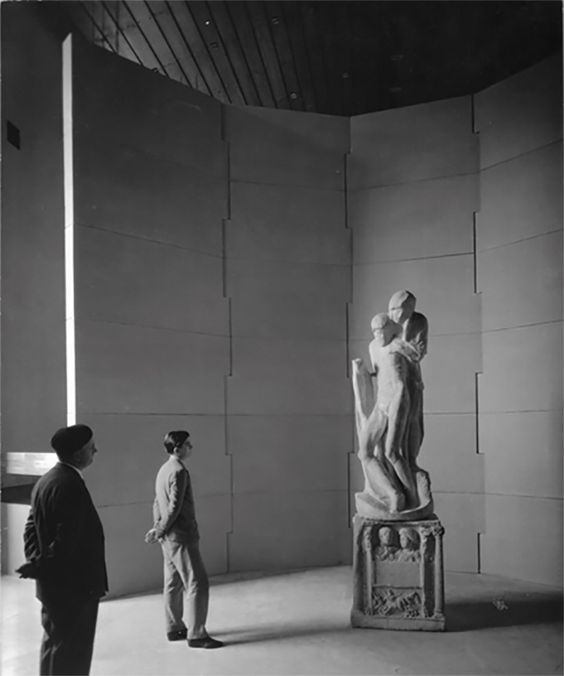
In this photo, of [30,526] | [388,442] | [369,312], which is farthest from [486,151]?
[30,526]

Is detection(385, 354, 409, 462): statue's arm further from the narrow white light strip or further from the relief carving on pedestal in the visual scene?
the narrow white light strip

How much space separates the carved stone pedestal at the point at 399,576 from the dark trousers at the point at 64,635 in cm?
244

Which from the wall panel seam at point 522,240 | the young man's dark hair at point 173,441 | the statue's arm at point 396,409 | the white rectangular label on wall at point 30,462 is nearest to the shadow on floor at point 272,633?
the statue's arm at point 396,409

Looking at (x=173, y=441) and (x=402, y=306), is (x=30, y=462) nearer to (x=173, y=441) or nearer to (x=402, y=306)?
(x=173, y=441)

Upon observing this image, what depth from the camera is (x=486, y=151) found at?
6.69 m

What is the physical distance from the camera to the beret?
2.94m

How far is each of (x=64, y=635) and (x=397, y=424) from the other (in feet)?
8.96

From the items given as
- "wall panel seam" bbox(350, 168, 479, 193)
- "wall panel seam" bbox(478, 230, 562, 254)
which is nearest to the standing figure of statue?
"wall panel seam" bbox(478, 230, 562, 254)

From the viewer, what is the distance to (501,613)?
512cm

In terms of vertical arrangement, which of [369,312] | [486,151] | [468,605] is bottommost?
[468,605]

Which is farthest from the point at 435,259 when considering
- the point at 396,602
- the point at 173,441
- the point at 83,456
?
the point at 83,456

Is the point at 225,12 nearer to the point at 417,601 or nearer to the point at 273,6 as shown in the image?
the point at 273,6

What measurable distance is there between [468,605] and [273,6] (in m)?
5.23

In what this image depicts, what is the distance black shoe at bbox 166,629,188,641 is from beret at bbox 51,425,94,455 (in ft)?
7.29
